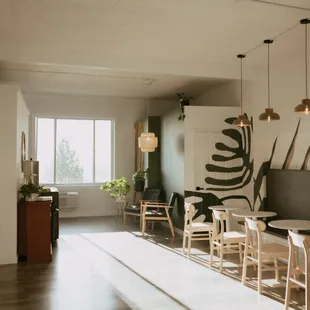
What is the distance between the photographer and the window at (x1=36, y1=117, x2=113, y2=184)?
998cm

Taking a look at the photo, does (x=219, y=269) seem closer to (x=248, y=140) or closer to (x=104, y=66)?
(x=248, y=140)

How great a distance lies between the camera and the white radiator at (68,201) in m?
9.80

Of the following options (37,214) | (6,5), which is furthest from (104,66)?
(37,214)

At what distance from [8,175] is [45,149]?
445cm

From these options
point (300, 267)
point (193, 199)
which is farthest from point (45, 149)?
point (300, 267)

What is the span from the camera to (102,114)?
10.3 meters

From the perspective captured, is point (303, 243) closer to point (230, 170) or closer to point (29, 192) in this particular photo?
point (29, 192)

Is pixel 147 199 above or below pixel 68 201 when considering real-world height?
above

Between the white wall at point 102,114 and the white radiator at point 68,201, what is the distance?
0.17 meters

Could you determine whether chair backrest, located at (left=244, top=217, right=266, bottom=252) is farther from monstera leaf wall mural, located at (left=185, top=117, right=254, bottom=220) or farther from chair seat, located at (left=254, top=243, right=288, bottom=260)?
monstera leaf wall mural, located at (left=185, top=117, right=254, bottom=220)

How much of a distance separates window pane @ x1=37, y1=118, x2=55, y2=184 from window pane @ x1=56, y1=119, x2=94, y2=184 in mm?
156

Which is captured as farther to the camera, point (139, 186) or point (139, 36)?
point (139, 186)

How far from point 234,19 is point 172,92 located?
4.75 metres

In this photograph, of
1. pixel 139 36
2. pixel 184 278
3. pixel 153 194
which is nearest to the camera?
pixel 184 278
